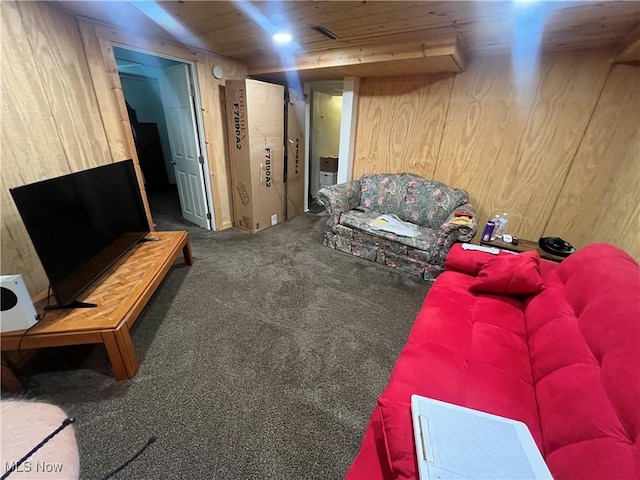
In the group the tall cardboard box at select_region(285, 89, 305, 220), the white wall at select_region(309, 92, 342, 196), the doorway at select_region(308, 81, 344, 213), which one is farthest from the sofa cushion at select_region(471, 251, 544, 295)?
the white wall at select_region(309, 92, 342, 196)

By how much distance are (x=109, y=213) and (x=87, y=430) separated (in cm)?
132

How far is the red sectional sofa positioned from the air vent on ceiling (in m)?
2.20

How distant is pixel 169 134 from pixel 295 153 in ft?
5.61

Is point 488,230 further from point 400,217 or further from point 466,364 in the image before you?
point 466,364

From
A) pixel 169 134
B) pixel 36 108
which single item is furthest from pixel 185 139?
pixel 36 108

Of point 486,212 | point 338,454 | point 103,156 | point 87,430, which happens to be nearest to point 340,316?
point 338,454

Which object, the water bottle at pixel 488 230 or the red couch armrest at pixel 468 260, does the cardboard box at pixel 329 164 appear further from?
the red couch armrest at pixel 468 260

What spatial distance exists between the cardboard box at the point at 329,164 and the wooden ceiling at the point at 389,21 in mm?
2367

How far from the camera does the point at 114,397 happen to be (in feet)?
4.68

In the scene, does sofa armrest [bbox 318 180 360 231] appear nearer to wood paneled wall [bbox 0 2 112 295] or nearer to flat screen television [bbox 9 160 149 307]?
flat screen television [bbox 9 160 149 307]

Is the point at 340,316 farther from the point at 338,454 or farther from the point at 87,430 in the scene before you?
the point at 87,430

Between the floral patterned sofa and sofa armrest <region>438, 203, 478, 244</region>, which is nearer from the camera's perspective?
sofa armrest <region>438, 203, 478, 244</region>

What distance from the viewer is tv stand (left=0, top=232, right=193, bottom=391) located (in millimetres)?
1339

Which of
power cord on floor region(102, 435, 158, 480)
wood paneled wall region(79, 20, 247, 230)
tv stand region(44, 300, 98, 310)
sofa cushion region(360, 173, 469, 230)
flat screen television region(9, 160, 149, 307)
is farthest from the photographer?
sofa cushion region(360, 173, 469, 230)
